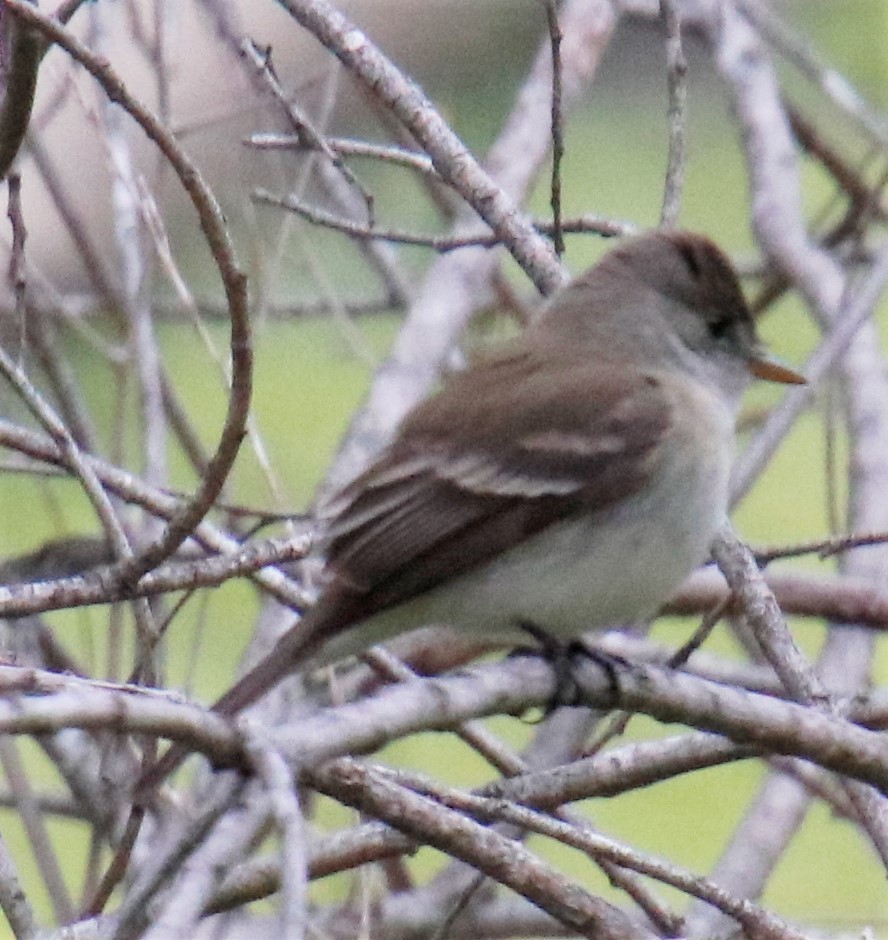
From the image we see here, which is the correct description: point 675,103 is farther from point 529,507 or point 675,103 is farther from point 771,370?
point 529,507

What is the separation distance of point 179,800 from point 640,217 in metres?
6.37

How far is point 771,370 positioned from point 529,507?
0.85 meters

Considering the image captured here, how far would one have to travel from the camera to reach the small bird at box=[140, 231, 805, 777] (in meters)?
3.39

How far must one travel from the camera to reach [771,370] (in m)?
4.18

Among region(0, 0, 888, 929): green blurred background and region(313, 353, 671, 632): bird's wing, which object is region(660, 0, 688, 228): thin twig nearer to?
region(313, 353, 671, 632): bird's wing

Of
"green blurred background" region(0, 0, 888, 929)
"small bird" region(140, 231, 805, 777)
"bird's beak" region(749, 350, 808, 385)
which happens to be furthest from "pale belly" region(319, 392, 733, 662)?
"green blurred background" region(0, 0, 888, 929)

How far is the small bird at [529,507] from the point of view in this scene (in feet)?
11.1

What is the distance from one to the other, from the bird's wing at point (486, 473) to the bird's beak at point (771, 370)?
381mm

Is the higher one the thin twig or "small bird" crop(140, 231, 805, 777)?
the thin twig

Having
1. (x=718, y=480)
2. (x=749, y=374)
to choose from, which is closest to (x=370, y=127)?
(x=749, y=374)

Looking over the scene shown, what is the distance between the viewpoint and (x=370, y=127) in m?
9.95

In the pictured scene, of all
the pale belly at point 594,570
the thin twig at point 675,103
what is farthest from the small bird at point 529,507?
the thin twig at point 675,103

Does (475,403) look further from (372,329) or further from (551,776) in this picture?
(372,329)

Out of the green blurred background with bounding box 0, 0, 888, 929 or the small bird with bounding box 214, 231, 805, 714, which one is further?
the green blurred background with bounding box 0, 0, 888, 929
